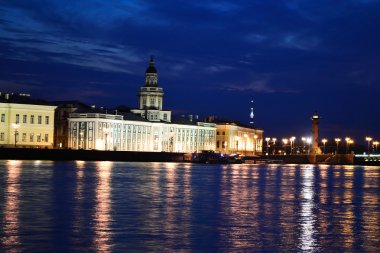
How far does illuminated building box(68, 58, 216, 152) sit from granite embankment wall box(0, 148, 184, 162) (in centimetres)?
1352

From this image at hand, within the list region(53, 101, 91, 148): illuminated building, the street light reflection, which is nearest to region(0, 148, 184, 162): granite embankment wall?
region(53, 101, 91, 148): illuminated building

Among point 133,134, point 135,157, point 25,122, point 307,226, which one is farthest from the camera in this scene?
point 133,134

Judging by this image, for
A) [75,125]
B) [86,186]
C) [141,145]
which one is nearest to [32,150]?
[75,125]

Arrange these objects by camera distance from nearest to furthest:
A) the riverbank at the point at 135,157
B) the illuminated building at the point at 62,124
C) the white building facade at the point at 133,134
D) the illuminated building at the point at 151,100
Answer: the riverbank at the point at 135,157 < the white building facade at the point at 133,134 < the illuminated building at the point at 62,124 < the illuminated building at the point at 151,100

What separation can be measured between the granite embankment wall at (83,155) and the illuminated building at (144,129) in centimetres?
1352

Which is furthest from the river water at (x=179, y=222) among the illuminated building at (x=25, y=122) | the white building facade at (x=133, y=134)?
the white building facade at (x=133, y=134)

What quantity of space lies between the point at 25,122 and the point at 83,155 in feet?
39.4

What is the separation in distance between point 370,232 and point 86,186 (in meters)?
22.6

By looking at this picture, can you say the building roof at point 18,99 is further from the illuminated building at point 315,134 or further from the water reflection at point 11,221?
the water reflection at point 11,221

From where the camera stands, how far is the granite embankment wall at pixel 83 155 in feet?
381

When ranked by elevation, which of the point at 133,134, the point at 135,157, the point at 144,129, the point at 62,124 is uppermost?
the point at 62,124

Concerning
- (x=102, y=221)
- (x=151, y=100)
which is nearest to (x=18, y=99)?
(x=151, y=100)

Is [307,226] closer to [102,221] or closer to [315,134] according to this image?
[102,221]

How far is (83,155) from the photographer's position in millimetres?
132625
